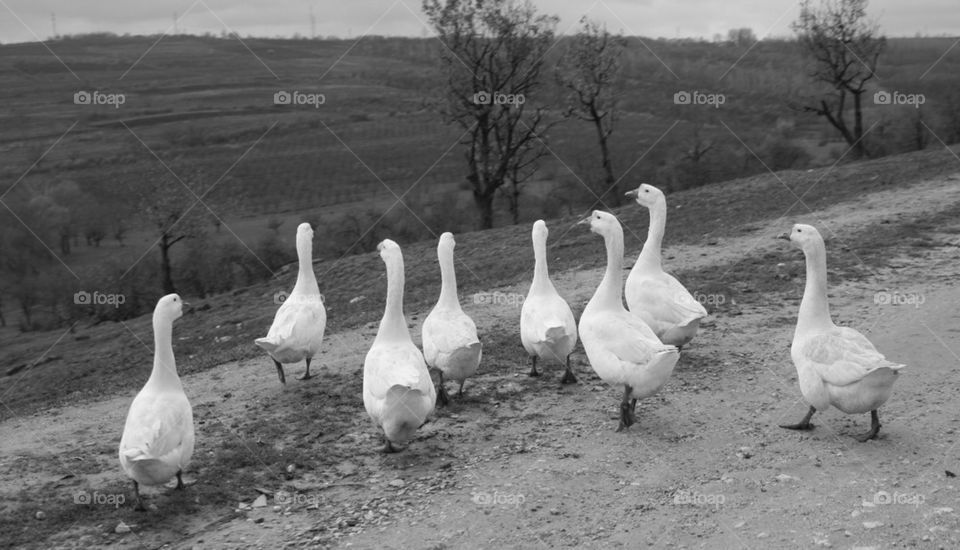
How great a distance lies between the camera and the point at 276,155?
48.1m

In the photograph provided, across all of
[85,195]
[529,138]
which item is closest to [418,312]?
[529,138]

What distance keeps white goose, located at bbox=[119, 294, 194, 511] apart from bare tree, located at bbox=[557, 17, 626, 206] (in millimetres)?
22869

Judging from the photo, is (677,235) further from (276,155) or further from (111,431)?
(276,155)

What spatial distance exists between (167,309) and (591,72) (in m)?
23.4

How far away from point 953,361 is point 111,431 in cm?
1002

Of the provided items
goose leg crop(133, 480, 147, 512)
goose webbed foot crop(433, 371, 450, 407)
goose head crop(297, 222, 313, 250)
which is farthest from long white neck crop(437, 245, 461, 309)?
goose leg crop(133, 480, 147, 512)

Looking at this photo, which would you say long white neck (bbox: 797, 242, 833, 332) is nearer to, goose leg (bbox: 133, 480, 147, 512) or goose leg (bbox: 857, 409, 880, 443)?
goose leg (bbox: 857, 409, 880, 443)

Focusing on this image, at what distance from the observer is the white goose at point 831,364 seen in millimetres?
7980

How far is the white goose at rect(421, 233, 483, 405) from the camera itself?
9711 millimetres

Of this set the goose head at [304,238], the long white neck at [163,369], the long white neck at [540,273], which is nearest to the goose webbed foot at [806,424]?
the long white neck at [540,273]

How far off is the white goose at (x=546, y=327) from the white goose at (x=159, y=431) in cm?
416

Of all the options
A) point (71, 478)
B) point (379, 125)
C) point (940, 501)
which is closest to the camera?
point (940, 501)

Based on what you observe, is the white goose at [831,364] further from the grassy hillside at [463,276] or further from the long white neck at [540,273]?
the grassy hillside at [463,276]

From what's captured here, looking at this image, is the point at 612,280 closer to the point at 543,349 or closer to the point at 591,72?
the point at 543,349
